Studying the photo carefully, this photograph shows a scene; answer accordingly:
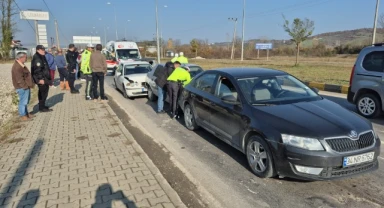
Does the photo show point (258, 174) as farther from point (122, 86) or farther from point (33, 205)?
point (122, 86)

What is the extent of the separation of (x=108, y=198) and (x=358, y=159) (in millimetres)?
3014

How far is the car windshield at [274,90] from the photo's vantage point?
14.5ft

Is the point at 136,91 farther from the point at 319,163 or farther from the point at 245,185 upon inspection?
the point at 319,163

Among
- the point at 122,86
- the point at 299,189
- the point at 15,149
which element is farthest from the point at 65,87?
the point at 299,189

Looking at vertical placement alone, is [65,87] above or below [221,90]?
below

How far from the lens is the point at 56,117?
753 centimetres

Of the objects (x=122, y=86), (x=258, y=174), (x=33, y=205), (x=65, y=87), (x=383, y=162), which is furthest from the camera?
(x=65, y=87)

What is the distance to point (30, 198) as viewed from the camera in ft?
11.0

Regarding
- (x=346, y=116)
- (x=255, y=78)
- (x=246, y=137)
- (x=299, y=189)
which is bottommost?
(x=299, y=189)


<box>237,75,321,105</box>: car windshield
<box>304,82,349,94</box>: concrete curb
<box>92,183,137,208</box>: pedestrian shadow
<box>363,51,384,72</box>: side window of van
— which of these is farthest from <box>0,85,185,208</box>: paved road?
<box>304,82,349,94</box>: concrete curb

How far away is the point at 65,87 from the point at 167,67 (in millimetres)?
7703

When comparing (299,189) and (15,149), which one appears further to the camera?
(15,149)

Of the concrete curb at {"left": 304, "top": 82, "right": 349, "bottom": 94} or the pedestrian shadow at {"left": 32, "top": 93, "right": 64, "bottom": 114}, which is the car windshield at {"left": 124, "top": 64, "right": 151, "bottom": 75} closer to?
the pedestrian shadow at {"left": 32, "top": 93, "right": 64, "bottom": 114}

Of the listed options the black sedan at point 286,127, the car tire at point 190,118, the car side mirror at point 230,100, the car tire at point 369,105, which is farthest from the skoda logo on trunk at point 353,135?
the car tire at point 369,105
